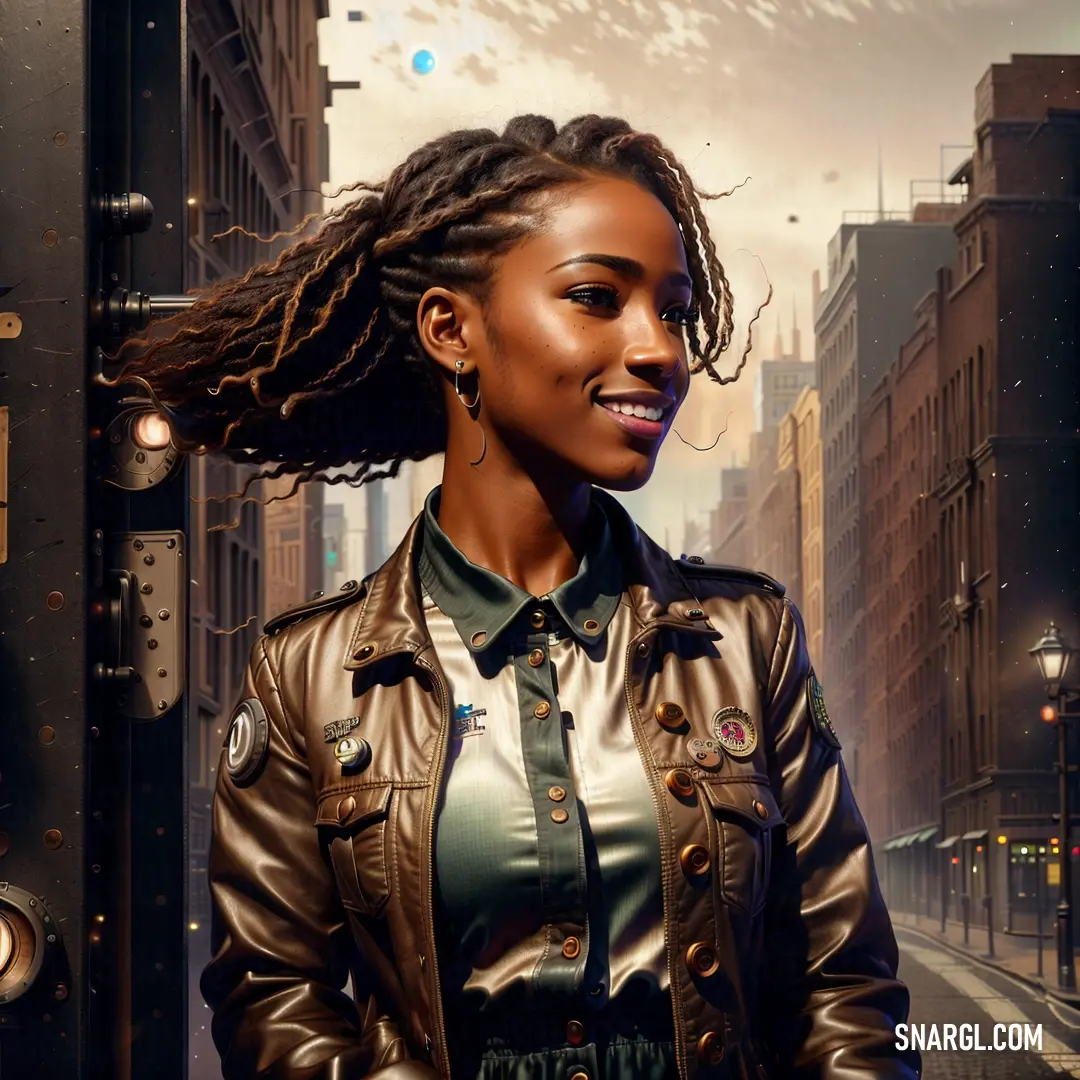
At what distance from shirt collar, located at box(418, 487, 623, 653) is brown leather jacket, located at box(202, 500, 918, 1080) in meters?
0.03

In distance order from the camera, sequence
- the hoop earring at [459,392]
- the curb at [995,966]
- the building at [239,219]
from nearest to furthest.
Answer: the hoop earring at [459,392]
the curb at [995,966]
the building at [239,219]

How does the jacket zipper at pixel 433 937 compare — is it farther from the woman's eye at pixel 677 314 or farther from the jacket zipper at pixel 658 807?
the woman's eye at pixel 677 314

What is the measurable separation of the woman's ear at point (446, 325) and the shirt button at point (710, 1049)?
77cm

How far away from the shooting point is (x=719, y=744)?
190 cm

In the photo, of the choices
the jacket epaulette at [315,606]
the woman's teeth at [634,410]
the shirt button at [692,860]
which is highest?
the woman's teeth at [634,410]

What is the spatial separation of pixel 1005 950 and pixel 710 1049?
22.1 feet

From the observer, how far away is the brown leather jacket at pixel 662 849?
1819 millimetres

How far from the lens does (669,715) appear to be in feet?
6.23

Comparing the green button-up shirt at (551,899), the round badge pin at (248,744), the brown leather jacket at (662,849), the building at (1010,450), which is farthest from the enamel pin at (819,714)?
the building at (1010,450)

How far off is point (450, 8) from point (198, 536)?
3.39m

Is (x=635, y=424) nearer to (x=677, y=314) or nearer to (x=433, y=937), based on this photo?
(x=677, y=314)

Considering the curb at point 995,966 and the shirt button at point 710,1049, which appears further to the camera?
the curb at point 995,966

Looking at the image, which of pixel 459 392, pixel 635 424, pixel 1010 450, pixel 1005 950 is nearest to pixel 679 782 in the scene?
pixel 635 424

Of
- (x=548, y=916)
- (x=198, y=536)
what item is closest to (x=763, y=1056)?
(x=548, y=916)
